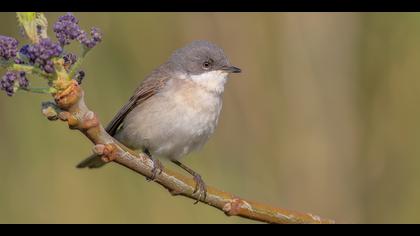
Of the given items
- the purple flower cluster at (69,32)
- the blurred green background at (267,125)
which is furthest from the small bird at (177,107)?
the purple flower cluster at (69,32)

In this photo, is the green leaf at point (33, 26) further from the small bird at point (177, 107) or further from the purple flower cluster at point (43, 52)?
the small bird at point (177, 107)

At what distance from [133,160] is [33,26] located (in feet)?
1.90

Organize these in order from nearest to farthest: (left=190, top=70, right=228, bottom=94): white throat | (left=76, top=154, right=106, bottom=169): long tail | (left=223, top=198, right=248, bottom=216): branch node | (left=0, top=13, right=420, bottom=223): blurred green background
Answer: (left=223, top=198, right=248, bottom=216): branch node
(left=190, top=70, right=228, bottom=94): white throat
(left=76, top=154, right=106, bottom=169): long tail
(left=0, top=13, right=420, bottom=223): blurred green background

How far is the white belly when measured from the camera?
3828 millimetres

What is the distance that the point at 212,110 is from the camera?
3941 millimetres

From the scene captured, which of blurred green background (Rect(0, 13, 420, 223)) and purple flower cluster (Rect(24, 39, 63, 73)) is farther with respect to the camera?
blurred green background (Rect(0, 13, 420, 223))

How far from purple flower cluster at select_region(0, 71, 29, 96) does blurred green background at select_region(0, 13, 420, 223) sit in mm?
2768

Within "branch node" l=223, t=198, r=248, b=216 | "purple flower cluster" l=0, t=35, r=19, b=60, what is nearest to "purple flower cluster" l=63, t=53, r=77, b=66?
"purple flower cluster" l=0, t=35, r=19, b=60

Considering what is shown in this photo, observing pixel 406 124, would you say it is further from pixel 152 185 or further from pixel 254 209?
pixel 254 209

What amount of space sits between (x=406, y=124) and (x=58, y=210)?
2.77 metres

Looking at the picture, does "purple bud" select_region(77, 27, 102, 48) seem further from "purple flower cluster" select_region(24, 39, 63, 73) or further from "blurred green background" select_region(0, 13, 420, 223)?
"blurred green background" select_region(0, 13, 420, 223)

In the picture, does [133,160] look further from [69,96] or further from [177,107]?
[177,107]

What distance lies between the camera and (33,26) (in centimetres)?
181
